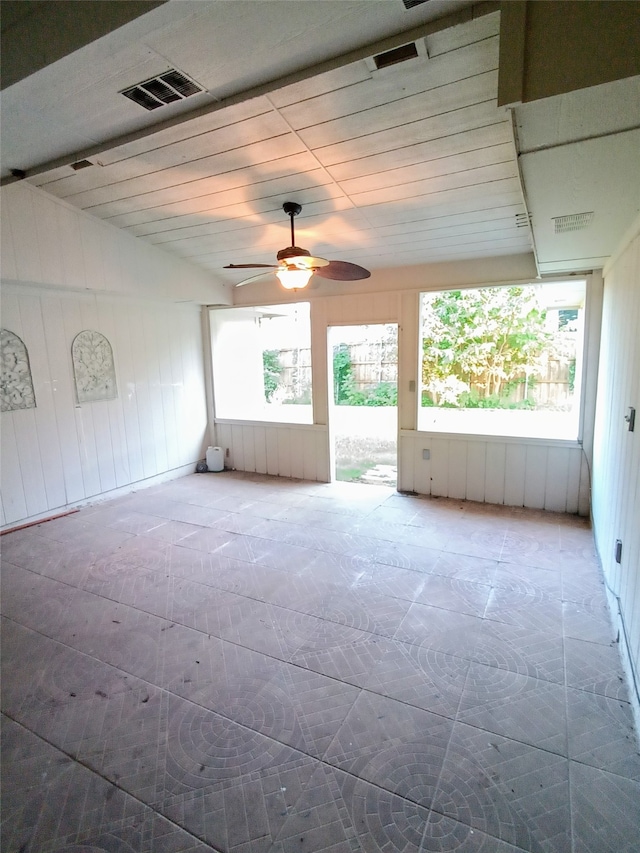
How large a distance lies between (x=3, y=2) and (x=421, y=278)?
3.72 meters

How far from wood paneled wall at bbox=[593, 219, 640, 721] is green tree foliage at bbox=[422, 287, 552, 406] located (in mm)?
1282

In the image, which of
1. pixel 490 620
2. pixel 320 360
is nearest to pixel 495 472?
pixel 490 620

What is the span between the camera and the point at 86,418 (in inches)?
179


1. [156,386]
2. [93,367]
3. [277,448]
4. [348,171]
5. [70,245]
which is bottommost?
[277,448]

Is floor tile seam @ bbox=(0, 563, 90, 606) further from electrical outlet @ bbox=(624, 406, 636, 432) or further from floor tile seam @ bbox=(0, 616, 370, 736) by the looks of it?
electrical outlet @ bbox=(624, 406, 636, 432)

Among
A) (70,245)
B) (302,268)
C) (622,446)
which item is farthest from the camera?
(70,245)

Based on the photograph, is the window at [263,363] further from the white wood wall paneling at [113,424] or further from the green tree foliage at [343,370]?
the white wood wall paneling at [113,424]

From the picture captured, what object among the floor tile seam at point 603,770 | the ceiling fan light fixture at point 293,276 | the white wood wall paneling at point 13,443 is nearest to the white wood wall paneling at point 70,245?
the white wood wall paneling at point 13,443

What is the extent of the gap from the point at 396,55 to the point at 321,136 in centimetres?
72

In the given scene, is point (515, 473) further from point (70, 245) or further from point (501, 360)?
point (70, 245)

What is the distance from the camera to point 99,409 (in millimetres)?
4688

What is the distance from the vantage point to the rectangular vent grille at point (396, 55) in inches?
77.0

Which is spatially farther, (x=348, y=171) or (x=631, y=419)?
(x=348, y=171)

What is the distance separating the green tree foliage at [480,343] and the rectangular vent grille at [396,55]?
290cm
